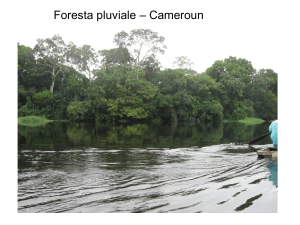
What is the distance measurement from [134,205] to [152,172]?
232 centimetres

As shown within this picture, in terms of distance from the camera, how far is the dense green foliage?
124 ft

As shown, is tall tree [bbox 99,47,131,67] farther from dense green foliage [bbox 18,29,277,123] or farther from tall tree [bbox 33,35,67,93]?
tall tree [bbox 33,35,67,93]

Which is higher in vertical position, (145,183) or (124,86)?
(124,86)

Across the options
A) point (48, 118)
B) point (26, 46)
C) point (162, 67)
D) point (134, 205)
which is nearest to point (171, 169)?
point (134, 205)

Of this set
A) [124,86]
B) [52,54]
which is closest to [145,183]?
[124,86]

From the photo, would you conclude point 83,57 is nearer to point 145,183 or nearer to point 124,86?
point 124,86

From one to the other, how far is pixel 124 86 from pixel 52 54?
14.1 meters

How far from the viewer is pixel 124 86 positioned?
125 ft

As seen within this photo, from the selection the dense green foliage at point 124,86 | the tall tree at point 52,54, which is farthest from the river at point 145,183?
the tall tree at point 52,54

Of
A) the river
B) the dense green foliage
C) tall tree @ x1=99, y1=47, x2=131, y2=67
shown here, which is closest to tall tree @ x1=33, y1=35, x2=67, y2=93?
the dense green foliage

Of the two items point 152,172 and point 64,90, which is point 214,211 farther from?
point 64,90

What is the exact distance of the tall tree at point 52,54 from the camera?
137 feet

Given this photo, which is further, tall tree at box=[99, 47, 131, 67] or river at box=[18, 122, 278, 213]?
tall tree at box=[99, 47, 131, 67]

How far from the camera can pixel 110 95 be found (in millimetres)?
38500
